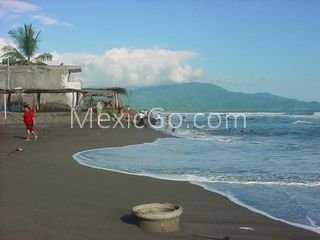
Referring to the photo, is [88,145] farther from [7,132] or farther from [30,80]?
[30,80]

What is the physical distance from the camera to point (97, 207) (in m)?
7.07

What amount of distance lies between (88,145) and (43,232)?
13.4 m

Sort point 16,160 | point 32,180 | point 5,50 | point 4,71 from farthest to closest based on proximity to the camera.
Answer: point 5,50
point 4,71
point 16,160
point 32,180

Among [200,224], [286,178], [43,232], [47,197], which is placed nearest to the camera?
[43,232]

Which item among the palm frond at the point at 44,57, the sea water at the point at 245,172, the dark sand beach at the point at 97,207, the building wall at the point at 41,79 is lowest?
the sea water at the point at 245,172

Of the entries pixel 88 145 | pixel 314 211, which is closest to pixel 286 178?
pixel 314 211

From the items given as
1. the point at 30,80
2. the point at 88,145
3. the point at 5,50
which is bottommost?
the point at 88,145

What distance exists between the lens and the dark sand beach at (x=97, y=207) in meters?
5.69

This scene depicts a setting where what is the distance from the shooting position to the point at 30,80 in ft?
116

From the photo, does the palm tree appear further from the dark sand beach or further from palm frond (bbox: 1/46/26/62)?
the dark sand beach

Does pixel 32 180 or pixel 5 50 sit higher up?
pixel 5 50

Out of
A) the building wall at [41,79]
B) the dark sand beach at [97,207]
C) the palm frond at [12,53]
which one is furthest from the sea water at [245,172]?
the palm frond at [12,53]

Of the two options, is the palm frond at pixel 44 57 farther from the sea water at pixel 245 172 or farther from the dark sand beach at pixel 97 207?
the dark sand beach at pixel 97 207

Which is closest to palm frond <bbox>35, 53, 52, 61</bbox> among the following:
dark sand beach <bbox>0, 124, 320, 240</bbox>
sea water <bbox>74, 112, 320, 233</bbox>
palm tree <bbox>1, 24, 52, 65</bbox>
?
palm tree <bbox>1, 24, 52, 65</bbox>
